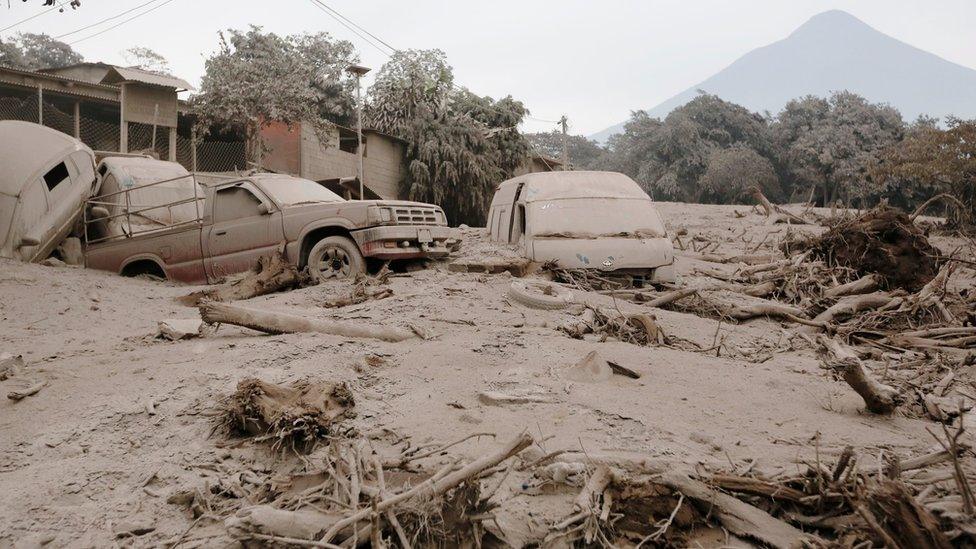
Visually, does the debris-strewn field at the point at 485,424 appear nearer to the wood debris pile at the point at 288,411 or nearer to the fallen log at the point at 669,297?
the wood debris pile at the point at 288,411

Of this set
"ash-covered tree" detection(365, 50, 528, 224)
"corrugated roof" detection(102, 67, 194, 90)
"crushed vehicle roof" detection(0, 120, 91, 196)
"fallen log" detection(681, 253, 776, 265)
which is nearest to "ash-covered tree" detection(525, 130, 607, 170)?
"ash-covered tree" detection(365, 50, 528, 224)

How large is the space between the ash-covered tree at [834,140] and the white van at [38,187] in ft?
112

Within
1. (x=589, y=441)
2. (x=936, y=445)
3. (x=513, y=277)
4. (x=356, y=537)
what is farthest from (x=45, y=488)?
(x=513, y=277)

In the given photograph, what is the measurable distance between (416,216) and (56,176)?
6815mm

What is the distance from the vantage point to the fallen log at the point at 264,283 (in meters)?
8.95

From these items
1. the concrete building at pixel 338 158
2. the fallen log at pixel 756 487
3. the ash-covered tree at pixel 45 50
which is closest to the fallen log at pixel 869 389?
the fallen log at pixel 756 487

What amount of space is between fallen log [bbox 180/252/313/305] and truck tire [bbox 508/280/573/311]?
2.86m

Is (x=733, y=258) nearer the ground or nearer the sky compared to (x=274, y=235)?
nearer the ground

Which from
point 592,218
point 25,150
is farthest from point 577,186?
point 25,150

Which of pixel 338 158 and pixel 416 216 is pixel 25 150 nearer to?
pixel 416 216

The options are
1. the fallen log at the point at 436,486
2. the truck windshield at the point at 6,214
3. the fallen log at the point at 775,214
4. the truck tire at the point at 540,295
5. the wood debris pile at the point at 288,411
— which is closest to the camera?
the fallen log at the point at 436,486

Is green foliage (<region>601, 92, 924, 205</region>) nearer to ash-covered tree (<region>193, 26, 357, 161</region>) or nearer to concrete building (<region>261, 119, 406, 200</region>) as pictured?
concrete building (<region>261, 119, 406, 200</region>)

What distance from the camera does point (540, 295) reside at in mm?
7797

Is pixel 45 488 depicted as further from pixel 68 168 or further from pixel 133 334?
pixel 68 168
